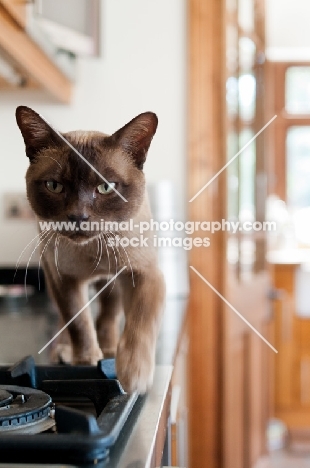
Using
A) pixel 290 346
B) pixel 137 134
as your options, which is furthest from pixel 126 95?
pixel 290 346

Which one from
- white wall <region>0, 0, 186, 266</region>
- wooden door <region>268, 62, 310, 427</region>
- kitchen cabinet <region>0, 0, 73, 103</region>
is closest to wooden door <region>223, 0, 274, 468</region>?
white wall <region>0, 0, 186, 266</region>

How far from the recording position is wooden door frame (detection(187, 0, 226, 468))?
1.22 m

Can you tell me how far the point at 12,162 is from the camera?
27.6 inches

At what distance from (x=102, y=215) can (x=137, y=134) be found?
3.4 inches

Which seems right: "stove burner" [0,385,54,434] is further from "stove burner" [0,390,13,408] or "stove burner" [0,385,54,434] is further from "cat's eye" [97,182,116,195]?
"cat's eye" [97,182,116,195]

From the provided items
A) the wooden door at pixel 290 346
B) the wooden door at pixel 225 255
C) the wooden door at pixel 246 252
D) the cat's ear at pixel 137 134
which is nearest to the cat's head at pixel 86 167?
the cat's ear at pixel 137 134

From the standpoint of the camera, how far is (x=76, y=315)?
0.69 metres

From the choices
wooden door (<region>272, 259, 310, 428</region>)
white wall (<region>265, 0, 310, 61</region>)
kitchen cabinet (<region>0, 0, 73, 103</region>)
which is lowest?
wooden door (<region>272, 259, 310, 428</region>)

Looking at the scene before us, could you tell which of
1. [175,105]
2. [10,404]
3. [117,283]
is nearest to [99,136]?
[117,283]

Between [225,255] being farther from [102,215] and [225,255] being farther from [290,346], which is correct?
[290,346]

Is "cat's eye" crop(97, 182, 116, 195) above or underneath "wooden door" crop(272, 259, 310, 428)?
above

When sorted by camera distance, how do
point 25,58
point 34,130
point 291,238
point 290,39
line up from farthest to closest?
point 290,39, point 291,238, point 25,58, point 34,130

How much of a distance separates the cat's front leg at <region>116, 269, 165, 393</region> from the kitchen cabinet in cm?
34

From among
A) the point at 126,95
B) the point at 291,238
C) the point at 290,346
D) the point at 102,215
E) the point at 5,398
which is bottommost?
the point at 290,346
